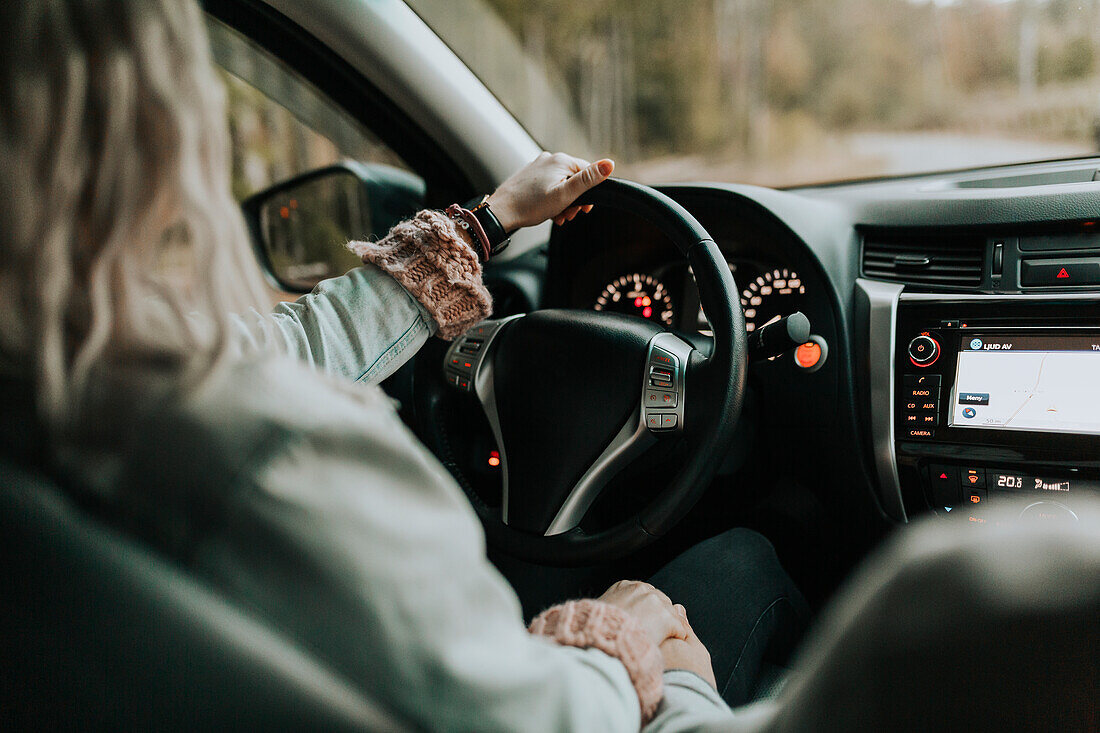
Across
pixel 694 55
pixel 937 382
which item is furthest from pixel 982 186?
pixel 694 55

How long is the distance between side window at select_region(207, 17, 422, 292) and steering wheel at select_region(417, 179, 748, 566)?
1.58 ft

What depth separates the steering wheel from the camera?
44.0 inches

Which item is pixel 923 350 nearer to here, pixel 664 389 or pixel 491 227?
pixel 664 389

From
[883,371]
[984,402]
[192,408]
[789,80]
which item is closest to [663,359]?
[883,371]

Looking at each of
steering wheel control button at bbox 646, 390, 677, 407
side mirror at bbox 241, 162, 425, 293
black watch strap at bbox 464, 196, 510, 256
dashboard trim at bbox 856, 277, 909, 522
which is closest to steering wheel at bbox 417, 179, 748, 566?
steering wheel control button at bbox 646, 390, 677, 407

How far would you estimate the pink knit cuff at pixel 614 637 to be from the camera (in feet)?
2.39

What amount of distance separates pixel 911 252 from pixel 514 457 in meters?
0.84

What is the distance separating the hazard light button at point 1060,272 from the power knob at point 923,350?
6.8 inches

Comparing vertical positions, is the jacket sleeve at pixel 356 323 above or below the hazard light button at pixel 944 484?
above

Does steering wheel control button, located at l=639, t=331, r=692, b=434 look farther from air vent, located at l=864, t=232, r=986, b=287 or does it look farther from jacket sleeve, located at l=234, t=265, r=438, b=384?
air vent, located at l=864, t=232, r=986, b=287

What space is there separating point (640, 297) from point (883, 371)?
0.49 metres

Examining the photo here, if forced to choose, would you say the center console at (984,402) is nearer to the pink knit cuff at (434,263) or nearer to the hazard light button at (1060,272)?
the hazard light button at (1060,272)

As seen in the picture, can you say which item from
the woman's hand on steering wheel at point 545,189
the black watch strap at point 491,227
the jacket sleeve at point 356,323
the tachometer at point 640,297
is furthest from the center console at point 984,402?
the jacket sleeve at point 356,323

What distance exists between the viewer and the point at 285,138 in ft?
6.43
